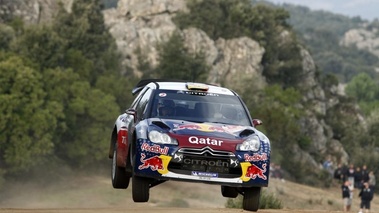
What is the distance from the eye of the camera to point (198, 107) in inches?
601

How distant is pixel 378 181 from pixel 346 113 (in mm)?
29852

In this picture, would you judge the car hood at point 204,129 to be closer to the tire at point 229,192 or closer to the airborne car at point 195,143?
the airborne car at point 195,143

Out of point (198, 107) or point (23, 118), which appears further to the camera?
point (23, 118)

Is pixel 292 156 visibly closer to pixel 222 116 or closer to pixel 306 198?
pixel 306 198

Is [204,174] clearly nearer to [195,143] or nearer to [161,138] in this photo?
[195,143]

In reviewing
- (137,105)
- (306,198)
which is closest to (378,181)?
(306,198)

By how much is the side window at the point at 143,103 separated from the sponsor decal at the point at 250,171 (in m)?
1.95

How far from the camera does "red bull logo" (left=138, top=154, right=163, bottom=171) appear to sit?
14039 mm

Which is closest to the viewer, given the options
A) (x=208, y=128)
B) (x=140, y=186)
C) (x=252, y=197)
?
(x=208, y=128)

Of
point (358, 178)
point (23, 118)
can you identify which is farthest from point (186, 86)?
point (23, 118)

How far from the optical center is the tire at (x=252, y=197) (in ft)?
49.1

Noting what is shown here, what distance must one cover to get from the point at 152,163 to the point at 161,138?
14.4 inches

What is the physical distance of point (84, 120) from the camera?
224ft

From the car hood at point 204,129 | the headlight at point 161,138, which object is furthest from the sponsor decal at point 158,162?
the car hood at point 204,129
